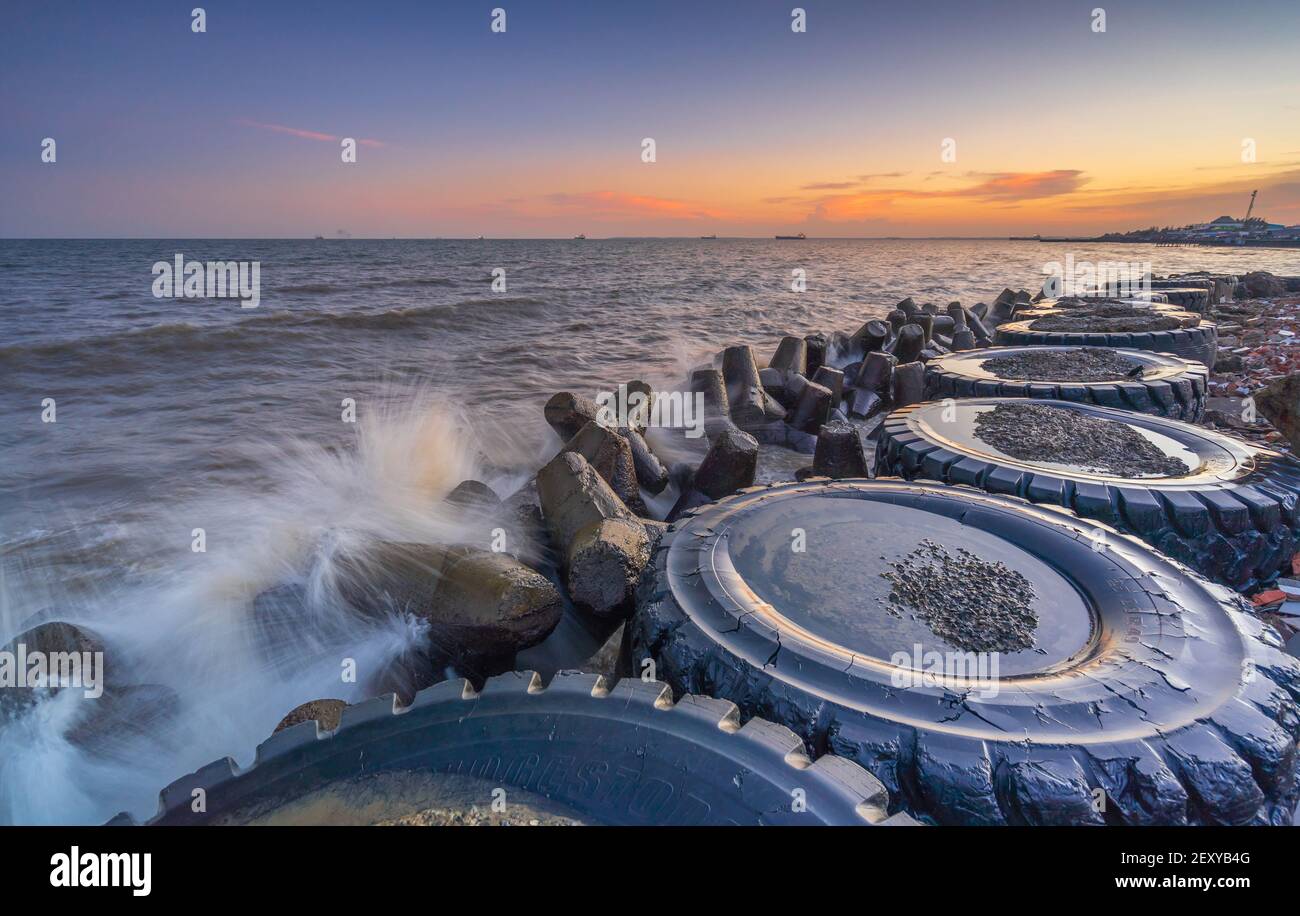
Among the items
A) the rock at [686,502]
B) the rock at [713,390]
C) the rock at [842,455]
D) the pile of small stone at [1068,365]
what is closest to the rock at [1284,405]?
the pile of small stone at [1068,365]

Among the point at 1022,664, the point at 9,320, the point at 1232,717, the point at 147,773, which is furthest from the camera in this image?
the point at 9,320

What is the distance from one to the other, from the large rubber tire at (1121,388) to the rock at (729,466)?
1.69 metres

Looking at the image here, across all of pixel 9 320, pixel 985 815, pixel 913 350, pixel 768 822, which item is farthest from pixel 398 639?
pixel 9 320

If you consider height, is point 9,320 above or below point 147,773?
above

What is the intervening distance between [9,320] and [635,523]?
2099cm

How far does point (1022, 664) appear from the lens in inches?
76.0

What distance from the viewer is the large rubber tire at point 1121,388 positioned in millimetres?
4438

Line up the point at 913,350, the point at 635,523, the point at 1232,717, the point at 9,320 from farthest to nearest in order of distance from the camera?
the point at 9,320
the point at 913,350
the point at 635,523
the point at 1232,717

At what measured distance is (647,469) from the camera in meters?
5.81

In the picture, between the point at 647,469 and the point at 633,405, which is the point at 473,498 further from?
the point at 633,405

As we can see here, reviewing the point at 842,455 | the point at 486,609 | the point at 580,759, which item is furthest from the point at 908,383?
the point at 580,759

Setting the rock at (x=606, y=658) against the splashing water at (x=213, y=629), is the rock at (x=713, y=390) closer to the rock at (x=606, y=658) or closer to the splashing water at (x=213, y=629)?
the splashing water at (x=213, y=629)

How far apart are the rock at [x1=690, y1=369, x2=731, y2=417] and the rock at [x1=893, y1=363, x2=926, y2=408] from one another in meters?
2.76
